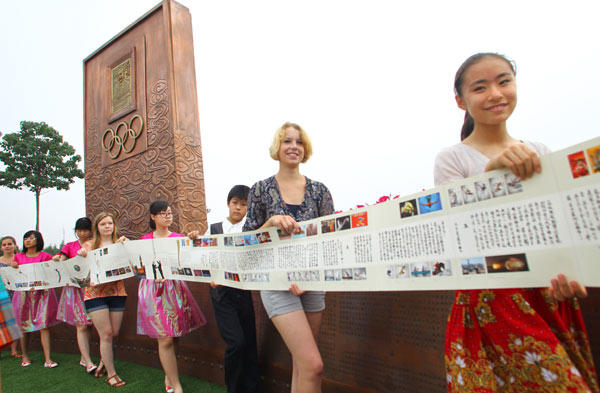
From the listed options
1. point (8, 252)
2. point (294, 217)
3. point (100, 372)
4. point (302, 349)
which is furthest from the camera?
point (8, 252)

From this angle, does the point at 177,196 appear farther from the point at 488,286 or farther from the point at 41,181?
the point at 41,181

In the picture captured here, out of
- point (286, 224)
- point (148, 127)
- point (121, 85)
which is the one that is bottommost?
point (286, 224)

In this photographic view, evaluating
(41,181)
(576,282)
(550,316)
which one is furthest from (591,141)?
(41,181)

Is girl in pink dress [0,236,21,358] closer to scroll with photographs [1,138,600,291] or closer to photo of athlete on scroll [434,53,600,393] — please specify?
scroll with photographs [1,138,600,291]

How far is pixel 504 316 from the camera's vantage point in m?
0.80

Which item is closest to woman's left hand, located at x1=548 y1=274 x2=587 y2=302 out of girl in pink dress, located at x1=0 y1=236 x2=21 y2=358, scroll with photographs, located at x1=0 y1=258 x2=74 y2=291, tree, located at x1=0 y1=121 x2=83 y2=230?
scroll with photographs, located at x1=0 y1=258 x2=74 y2=291

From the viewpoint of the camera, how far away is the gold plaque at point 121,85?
444 centimetres

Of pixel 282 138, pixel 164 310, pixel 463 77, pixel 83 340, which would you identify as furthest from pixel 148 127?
pixel 463 77

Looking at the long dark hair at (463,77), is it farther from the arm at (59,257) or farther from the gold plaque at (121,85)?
the gold plaque at (121,85)

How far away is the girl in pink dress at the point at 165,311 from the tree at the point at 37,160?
14.1 metres

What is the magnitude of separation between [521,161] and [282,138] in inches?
40.2

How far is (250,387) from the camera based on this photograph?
1.99m

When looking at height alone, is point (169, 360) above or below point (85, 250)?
below

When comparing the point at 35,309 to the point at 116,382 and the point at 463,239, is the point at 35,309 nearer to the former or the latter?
the point at 116,382
